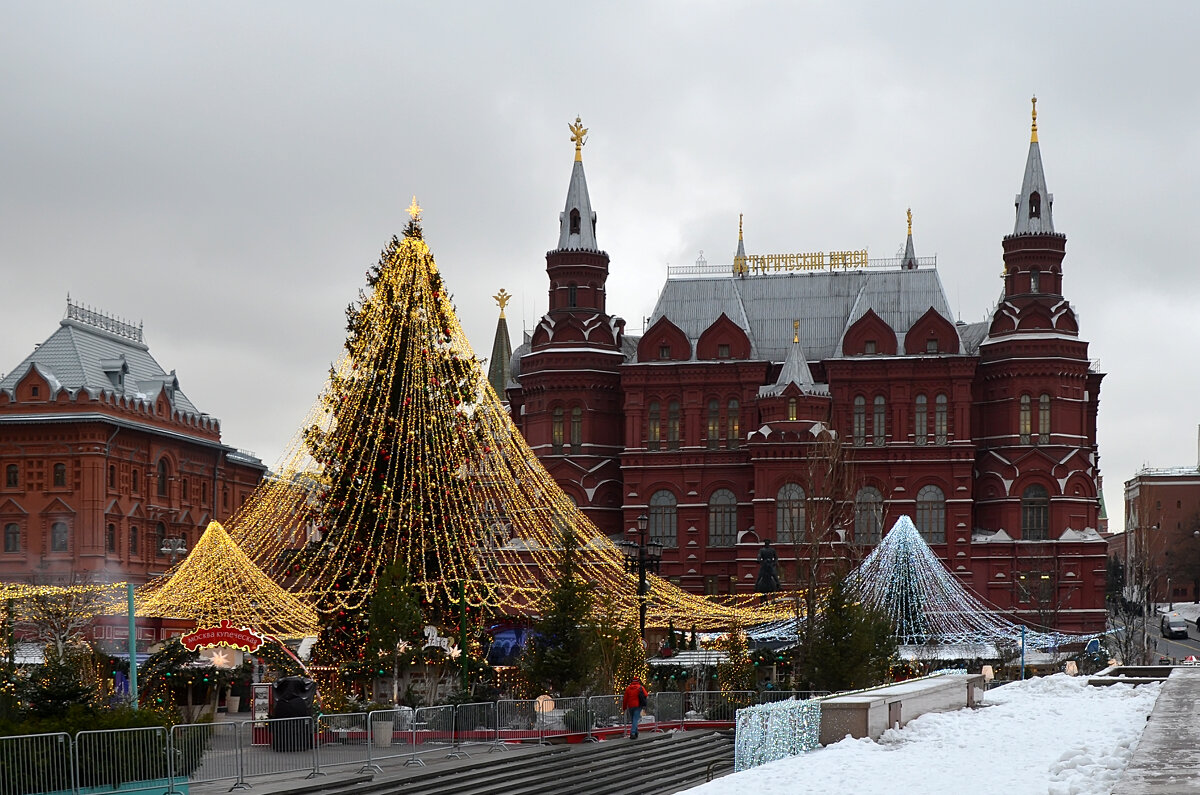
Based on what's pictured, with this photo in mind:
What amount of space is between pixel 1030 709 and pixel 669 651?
1985 centimetres

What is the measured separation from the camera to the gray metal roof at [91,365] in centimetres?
8075

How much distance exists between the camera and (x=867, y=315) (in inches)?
3307

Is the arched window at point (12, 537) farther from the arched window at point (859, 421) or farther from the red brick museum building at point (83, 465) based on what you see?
the arched window at point (859, 421)

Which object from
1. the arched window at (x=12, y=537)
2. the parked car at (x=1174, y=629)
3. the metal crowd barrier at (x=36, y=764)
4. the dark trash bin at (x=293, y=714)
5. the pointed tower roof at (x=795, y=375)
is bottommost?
the parked car at (x=1174, y=629)

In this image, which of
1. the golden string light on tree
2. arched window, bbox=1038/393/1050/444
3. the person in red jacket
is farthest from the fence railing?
arched window, bbox=1038/393/1050/444

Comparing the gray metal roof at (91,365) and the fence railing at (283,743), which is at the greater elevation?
the gray metal roof at (91,365)

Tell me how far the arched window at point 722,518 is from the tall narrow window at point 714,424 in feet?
8.11

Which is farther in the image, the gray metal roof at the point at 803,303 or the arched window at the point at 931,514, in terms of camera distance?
the gray metal roof at the point at 803,303

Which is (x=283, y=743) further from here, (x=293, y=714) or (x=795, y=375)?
(x=795, y=375)

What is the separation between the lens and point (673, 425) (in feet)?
278

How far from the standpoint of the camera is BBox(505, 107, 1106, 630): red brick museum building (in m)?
80.8

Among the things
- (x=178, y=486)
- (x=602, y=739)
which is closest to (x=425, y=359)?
(x=602, y=739)

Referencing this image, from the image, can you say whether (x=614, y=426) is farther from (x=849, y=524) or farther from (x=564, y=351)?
(x=849, y=524)

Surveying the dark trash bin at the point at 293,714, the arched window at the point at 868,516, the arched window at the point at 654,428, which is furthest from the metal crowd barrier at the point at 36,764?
the arched window at the point at 654,428
